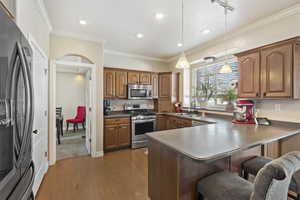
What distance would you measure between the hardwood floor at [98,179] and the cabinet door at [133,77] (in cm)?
208

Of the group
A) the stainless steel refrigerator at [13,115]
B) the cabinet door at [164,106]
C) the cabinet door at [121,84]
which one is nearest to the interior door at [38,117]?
the stainless steel refrigerator at [13,115]

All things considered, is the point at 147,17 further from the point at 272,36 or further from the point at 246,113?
the point at 246,113

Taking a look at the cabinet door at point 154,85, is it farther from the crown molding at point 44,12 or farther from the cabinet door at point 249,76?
the crown molding at point 44,12

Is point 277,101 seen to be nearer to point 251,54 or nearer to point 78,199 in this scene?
point 251,54

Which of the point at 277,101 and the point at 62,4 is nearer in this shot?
the point at 62,4

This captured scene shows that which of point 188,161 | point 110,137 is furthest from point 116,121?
point 188,161

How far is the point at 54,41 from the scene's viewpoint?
3.01 meters

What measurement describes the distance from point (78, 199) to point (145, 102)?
3.27 meters

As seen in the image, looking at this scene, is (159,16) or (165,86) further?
(165,86)

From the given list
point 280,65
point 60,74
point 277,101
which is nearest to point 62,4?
point 280,65

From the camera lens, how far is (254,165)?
1.61 m

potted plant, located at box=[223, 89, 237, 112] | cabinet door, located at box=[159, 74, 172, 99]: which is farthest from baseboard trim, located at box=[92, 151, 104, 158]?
potted plant, located at box=[223, 89, 237, 112]

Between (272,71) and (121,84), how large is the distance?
331 centimetres

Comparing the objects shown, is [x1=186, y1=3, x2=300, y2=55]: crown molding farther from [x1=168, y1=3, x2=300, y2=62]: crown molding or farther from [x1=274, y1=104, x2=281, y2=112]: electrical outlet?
[x1=274, y1=104, x2=281, y2=112]: electrical outlet
